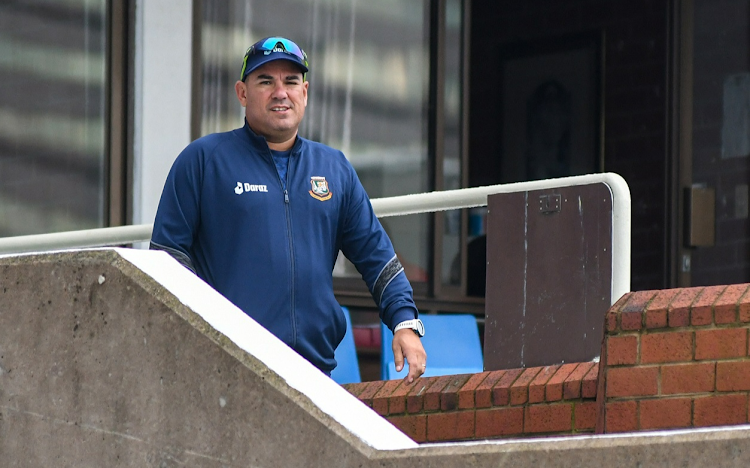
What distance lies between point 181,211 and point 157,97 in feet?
12.1

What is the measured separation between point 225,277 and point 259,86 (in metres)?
0.60

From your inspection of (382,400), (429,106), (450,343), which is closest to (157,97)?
(450,343)

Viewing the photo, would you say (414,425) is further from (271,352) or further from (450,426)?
(271,352)

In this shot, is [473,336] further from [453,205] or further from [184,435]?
[184,435]

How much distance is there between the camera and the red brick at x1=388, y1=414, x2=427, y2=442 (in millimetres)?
4789

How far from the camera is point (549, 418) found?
4418mm

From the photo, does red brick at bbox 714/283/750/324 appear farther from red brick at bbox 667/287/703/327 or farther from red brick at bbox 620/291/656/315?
red brick at bbox 620/291/656/315

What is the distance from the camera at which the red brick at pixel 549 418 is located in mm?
4355

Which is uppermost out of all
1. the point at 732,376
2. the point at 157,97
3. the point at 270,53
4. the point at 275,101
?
the point at 157,97

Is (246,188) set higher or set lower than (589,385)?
higher

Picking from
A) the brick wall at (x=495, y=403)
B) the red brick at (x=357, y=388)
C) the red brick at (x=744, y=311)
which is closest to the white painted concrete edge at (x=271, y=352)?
the red brick at (x=744, y=311)

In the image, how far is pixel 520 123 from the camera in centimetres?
1170

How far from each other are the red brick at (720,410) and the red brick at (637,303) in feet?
1.08

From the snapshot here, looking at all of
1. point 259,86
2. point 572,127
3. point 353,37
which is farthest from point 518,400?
point 572,127
